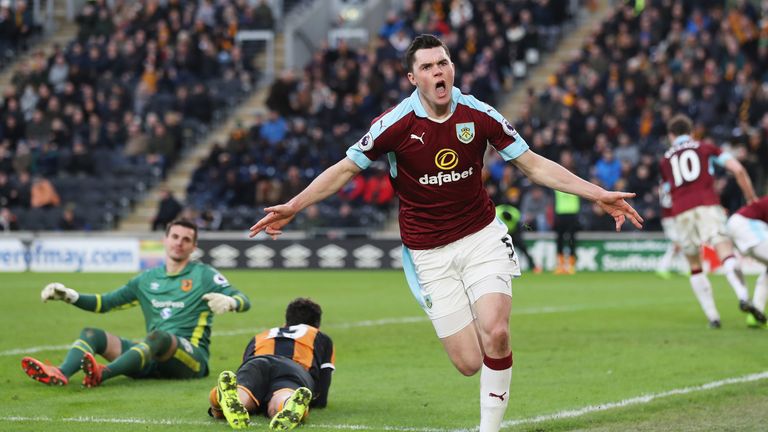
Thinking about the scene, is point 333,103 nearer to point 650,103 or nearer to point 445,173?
point 650,103

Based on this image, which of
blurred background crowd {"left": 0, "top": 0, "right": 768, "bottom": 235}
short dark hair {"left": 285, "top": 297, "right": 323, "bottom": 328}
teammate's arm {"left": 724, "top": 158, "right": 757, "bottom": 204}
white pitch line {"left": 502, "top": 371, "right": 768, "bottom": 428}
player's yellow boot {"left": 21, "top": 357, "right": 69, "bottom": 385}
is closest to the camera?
white pitch line {"left": 502, "top": 371, "right": 768, "bottom": 428}

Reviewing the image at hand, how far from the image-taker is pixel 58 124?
34.1 m

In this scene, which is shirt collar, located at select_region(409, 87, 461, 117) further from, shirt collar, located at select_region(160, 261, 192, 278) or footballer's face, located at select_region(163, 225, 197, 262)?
shirt collar, located at select_region(160, 261, 192, 278)

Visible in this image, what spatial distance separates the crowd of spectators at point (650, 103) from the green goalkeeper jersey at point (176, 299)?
17.4 metres

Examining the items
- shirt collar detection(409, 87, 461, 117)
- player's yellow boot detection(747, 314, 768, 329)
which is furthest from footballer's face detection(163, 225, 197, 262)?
player's yellow boot detection(747, 314, 768, 329)

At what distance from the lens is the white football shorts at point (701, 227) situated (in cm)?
1465

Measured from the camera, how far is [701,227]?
1467cm

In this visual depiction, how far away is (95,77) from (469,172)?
30.0 meters

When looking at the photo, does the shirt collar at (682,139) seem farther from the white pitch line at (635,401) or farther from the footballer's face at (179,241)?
the footballer's face at (179,241)

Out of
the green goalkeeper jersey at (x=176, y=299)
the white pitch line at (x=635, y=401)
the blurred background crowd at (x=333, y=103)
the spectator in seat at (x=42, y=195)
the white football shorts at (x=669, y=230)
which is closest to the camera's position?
the white pitch line at (x=635, y=401)

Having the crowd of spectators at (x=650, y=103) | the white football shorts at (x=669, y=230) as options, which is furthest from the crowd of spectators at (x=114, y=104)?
the white football shorts at (x=669, y=230)

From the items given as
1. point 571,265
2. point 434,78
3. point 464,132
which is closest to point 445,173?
point 464,132

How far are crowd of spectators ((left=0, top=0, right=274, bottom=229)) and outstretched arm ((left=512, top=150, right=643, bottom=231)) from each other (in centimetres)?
2489

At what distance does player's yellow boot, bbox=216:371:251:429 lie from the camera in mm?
8031
